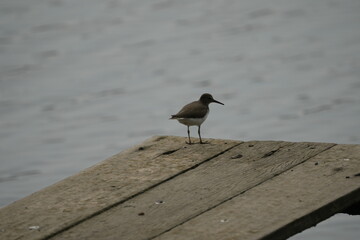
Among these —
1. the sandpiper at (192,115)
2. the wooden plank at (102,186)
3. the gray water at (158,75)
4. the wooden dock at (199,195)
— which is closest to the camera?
the wooden dock at (199,195)

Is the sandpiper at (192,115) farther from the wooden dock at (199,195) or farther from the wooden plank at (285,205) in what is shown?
the wooden plank at (285,205)

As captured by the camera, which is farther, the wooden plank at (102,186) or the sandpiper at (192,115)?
the sandpiper at (192,115)

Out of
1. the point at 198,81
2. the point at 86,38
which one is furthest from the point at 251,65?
the point at 86,38

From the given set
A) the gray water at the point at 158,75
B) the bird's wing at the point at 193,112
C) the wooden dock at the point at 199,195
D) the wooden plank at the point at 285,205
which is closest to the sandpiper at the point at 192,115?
the bird's wing at the point at 193,112

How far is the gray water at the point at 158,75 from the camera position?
12.1m

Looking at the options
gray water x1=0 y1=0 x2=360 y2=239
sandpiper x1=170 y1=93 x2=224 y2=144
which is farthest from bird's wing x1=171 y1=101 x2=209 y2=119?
gray water x1=0 y1=0 x2=360 y2=239

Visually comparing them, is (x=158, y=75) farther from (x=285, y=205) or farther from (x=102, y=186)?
(x=285, y=205)

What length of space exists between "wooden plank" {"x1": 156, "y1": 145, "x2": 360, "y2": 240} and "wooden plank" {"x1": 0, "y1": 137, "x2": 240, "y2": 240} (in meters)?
0.68

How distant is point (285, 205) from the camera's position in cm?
532

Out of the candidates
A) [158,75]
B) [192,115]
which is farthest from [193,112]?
[158,75]

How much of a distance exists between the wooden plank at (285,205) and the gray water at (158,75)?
3.52 metres

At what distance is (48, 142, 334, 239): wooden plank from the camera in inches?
205

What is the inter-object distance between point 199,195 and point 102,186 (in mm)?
725

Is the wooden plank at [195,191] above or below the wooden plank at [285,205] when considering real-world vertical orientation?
above
